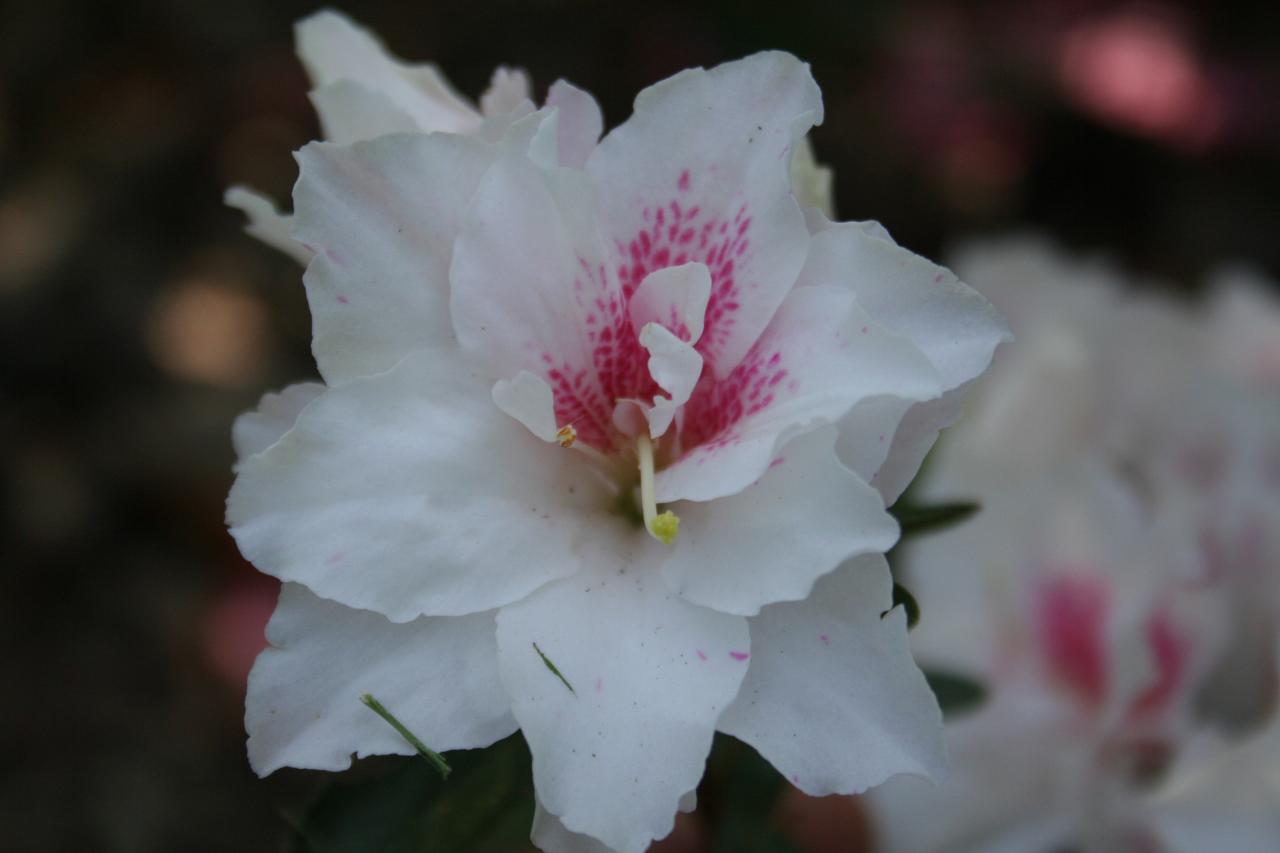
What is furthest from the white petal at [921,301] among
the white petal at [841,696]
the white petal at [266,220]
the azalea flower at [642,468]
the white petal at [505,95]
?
the white petal at [266,220]

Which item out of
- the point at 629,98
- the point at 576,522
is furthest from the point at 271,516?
the point at 629,98

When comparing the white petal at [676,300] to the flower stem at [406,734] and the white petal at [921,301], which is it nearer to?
the white petal at [921,301]

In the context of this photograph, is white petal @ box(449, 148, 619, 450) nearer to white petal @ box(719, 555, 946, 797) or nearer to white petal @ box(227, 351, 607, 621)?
white petal @ box(227, 351, 607, 621)

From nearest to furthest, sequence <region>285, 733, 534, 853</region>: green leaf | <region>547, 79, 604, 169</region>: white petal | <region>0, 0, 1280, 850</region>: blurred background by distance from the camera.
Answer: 1. <region>547, 79, 604, 169</region>: white petal
2. <region>285, 733, 534, 853</region>: green leaf
3. <region>0, 0, 1280, 850</region>: blurred background

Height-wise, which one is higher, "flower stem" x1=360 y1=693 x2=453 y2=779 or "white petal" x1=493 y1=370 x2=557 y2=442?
"white petal" x1=493 y1=370 x2=557 y2=442

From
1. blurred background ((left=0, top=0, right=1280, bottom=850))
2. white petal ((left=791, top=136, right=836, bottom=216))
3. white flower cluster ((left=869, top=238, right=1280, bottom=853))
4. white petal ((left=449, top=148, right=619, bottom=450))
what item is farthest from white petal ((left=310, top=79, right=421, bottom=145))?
blurred background ((left=0, top=0, right=1280, bottom=850))

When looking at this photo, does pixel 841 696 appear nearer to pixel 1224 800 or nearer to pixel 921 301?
pixel 921 301
